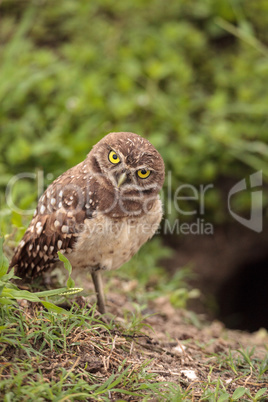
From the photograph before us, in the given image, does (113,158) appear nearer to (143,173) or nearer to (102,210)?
(143,173)

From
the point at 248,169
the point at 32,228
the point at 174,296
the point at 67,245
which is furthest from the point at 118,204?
the point at 248,169

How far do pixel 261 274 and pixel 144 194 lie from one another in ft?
12.8

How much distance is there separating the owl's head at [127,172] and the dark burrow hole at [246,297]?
3.18m

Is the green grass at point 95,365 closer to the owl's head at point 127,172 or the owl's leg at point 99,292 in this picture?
the owl's leg at point 99,292

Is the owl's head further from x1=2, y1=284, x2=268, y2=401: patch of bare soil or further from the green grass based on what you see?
x1=2, y1=284, x2=268, y2=401: patch of bare soil

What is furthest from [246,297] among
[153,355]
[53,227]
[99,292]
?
[53,227]

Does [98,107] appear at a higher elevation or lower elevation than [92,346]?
higher

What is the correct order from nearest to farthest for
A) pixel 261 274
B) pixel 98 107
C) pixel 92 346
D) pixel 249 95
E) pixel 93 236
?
pixel 92 346
pixel 93 236
pixel 98 107
pixel 249 95
pixel 261 274

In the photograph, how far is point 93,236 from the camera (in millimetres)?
3014

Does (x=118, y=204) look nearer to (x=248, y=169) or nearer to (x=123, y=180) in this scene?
(x=123, y=180)

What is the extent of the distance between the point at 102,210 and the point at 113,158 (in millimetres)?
333

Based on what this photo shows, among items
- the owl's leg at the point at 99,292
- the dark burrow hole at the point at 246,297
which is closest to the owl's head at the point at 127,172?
the owl's leg at the point at 99,292

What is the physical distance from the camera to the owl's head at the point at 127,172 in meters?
3.07

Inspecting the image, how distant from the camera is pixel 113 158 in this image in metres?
3.13
